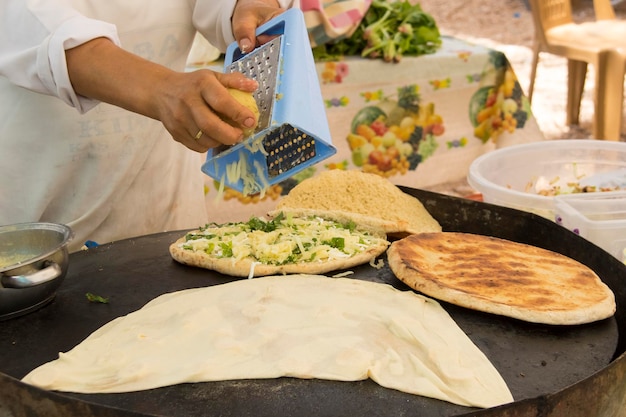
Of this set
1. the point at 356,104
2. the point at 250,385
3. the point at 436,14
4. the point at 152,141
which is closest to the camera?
the point at 250,385

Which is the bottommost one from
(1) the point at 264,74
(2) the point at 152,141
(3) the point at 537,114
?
(3) the point at 537,114

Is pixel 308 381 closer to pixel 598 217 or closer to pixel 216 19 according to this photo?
pixel 598 217

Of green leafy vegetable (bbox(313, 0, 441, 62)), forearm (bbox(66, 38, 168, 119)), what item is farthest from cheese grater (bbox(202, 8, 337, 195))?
green leafy vegetable (bbox(313, 0, 441, 62))

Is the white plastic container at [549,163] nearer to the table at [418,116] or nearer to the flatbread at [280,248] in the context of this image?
the flatbread at [280,248]

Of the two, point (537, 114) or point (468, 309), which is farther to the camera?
point (537, 114)

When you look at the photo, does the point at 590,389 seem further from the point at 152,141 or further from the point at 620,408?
the point at 152,141

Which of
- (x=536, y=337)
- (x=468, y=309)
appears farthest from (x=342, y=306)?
(x=536, y=337)

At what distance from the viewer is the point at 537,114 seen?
7625 mm

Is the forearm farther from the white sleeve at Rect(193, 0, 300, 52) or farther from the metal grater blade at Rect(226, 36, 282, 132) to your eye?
the white sleeve at Rect(193, 0, 300, 52)

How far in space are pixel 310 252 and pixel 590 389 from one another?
35.6 inches

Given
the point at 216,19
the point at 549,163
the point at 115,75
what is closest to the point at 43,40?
the point at 115,75

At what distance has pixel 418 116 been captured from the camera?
184 inches

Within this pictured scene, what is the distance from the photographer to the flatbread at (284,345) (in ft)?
4.81

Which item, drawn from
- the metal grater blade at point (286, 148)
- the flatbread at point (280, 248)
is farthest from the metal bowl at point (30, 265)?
the metal grater blade at point (286, 148)
